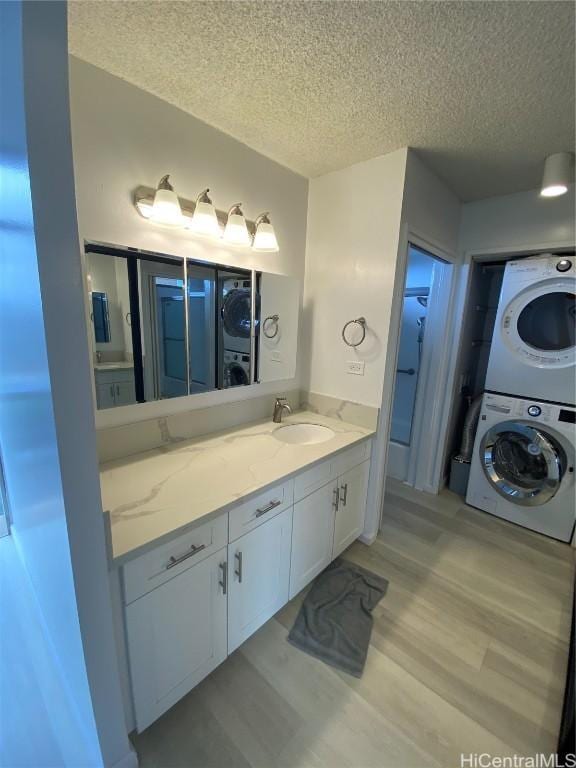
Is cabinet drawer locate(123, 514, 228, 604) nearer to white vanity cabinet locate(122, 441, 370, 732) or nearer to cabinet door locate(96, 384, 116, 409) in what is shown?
white vanity cabinet locate(122, 441, 370, 732)

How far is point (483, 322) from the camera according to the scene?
3037 millimetres

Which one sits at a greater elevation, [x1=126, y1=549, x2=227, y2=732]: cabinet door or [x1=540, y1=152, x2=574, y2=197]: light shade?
[x1=540, y1=152, x2=574, y2=197]: light shade

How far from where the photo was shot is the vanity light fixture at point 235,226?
1.62 metres

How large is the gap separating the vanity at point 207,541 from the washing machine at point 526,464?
139cm

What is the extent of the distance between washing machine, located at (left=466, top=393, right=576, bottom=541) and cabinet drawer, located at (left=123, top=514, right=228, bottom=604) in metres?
2.25

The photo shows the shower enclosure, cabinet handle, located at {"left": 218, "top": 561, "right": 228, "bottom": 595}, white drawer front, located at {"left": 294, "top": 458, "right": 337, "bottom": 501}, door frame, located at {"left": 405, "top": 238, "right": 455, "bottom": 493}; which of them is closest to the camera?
cabinet handle, located at {"left": 218, "top": 561, "right": 228, "bottom": 595}

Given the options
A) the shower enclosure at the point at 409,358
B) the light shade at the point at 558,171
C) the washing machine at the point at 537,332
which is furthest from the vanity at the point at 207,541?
the light shade at the point at 558,171

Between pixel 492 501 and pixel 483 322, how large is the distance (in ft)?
5.48

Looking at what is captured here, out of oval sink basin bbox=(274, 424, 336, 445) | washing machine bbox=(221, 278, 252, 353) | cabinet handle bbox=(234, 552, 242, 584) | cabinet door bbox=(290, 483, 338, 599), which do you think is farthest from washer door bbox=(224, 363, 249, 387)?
cabinet handle bbox=(234, 552, 242, 584)

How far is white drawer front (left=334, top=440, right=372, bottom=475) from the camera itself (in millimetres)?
1715

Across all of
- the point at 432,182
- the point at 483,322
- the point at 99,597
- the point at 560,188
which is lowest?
the point at 99,597

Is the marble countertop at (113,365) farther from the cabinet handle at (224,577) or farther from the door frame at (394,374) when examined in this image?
the door frame at (394,374)

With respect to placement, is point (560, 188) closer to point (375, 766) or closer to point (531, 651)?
point (531, 651)

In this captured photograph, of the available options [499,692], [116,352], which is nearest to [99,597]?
[116,352]
